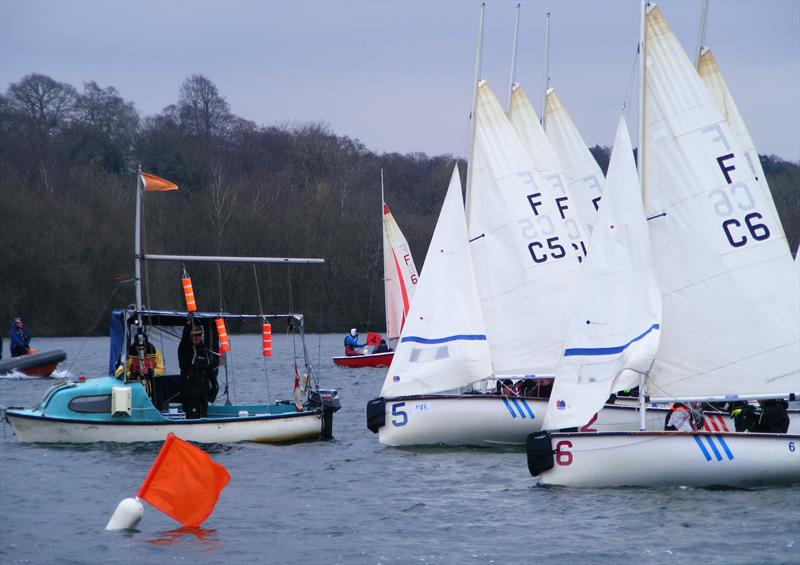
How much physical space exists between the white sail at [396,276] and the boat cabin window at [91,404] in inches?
778

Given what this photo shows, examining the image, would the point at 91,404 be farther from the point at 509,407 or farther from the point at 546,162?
the point at 546,162

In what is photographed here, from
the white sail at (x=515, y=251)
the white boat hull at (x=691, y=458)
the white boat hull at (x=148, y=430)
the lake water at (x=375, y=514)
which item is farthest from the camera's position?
the white sail at (x=515, y=251)

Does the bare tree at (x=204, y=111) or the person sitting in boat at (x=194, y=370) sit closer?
the person sitting in boat at (x=194, y=370)

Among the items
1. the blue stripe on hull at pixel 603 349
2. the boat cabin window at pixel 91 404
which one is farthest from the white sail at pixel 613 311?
the boat cabin window at pixel 91 404

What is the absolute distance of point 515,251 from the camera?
23.0 m

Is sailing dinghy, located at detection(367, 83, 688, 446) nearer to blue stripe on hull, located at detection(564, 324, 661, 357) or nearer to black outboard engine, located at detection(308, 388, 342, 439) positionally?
black outboard engine, located at detection(308, 388, 342, 439)

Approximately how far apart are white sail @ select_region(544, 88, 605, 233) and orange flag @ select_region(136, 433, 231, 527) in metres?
14.0

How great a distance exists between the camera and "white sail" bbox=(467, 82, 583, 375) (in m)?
22.6

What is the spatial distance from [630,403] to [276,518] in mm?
8422

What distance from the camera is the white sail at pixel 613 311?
655 inches

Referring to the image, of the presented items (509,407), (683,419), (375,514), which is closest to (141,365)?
(509,407)

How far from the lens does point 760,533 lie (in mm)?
14062

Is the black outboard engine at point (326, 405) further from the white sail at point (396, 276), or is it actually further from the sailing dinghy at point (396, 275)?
the white sail at point (396, 276)

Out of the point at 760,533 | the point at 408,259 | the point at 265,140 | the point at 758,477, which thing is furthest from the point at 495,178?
the point at 265,140
